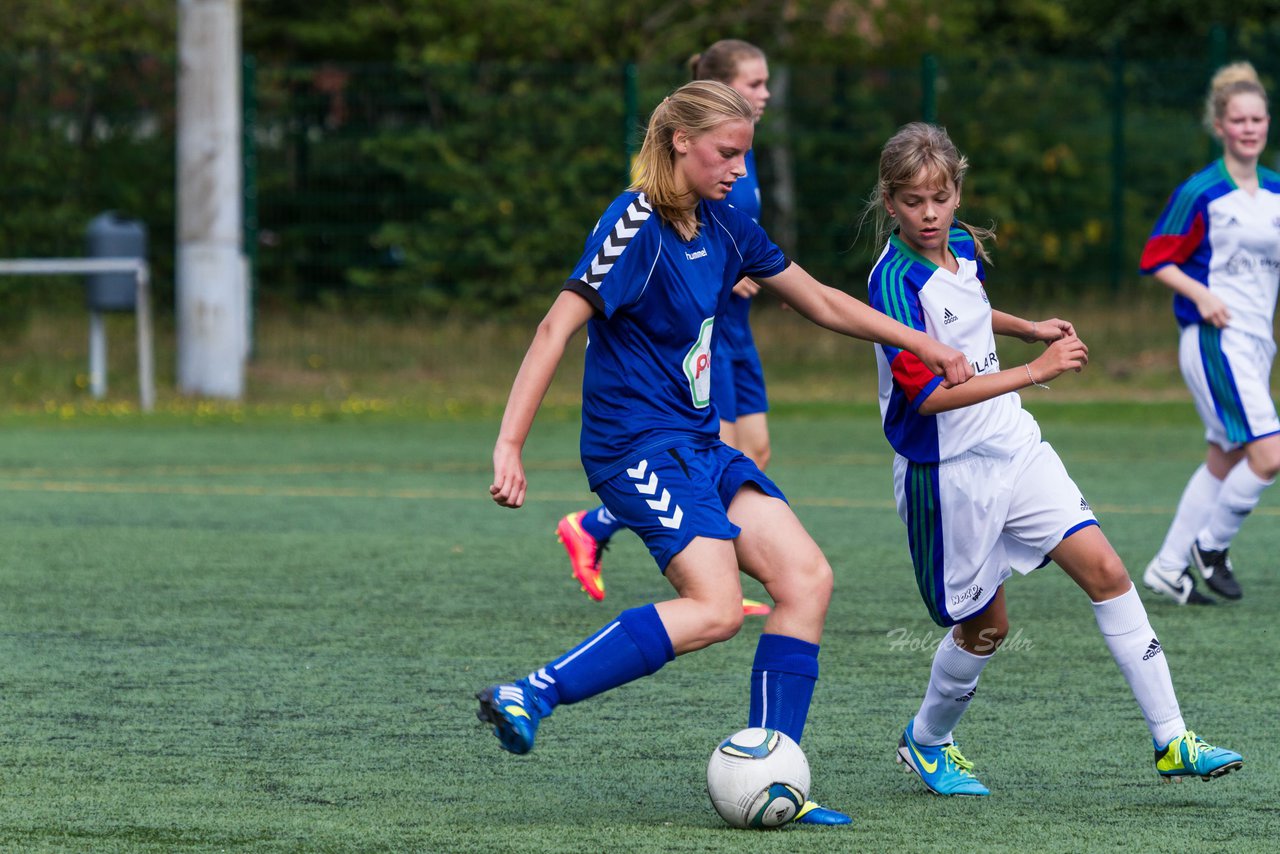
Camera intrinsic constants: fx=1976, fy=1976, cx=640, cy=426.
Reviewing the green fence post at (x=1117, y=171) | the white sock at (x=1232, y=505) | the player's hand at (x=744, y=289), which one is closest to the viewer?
the player's hand at (x=744, y=289)

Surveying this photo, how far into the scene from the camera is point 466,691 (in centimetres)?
589

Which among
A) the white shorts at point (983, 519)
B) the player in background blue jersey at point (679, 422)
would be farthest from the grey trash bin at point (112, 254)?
the white shorts at point (983, 519)

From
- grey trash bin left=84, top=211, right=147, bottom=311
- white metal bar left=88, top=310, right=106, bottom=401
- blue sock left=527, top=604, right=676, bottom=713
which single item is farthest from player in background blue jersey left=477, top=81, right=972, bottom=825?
white metal bar left=88, top=310, right=106, bottom=401

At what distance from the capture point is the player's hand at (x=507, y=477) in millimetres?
4211

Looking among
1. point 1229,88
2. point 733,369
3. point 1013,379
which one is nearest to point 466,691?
point 1013,379

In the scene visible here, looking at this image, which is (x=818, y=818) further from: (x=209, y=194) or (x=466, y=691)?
(x=209, y=194)

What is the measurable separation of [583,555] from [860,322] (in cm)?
311

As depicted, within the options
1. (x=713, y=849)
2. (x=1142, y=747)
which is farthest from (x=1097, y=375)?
(x=713, y=849)

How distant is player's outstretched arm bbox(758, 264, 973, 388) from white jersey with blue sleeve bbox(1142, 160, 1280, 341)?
311 cm

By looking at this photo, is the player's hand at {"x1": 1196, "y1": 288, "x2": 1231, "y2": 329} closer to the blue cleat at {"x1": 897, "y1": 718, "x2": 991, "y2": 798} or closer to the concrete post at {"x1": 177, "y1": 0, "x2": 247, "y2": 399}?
the blue cleat at {"x1": 897, "y1": 718, "x2": 991, "y2": 798}

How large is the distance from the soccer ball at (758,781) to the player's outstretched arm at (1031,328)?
1.14m

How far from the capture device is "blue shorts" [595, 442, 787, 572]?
174 inches

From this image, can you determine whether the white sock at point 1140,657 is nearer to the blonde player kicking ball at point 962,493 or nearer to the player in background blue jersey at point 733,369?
the blonde player kicking ball at point 962,493

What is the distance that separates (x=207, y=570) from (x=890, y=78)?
10.3 meters
